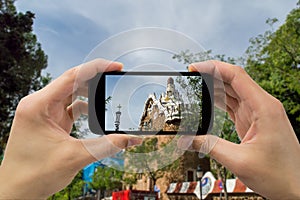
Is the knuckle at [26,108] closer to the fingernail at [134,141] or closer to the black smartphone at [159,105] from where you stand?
the black smartphone at [159,105]

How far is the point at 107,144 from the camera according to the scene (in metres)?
1.80

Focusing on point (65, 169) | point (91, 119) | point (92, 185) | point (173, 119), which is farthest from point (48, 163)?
point (92, 185)

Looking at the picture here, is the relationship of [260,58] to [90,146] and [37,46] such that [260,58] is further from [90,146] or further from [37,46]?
[90,146]

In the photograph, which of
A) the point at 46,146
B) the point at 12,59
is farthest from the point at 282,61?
the point at 46,146

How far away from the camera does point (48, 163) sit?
1721 mm

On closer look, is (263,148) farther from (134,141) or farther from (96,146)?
(96,146)

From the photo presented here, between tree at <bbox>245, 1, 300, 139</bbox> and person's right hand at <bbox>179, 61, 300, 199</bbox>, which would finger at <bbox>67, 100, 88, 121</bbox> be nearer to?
person's right hand at <bbox>179, 61, 300, 199</bbox>

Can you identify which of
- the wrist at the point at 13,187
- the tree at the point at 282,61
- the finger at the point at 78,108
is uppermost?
the tree at the point at 282,61

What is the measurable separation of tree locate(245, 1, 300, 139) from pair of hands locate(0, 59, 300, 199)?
14916 mm

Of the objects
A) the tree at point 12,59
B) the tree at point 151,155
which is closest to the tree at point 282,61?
the tree at point 12,59

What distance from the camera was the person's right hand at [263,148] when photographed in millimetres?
1697

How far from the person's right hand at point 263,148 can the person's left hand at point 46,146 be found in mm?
467

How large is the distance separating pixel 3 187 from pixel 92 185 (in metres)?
32.1

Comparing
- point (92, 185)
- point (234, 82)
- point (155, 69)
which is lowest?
point (234, 82)
